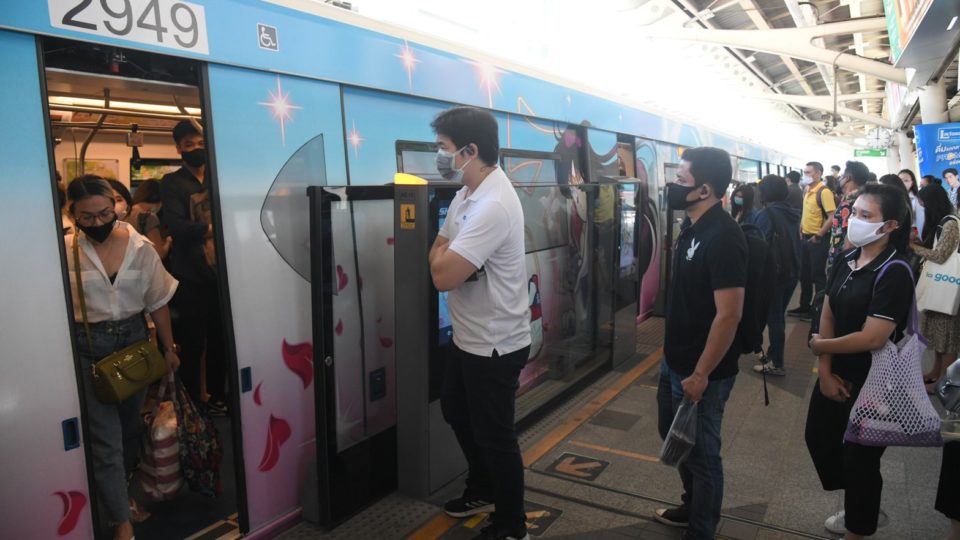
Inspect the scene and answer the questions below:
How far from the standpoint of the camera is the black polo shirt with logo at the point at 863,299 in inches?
90.2

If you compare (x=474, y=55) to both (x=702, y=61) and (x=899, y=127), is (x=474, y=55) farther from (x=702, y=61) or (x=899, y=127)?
(x=899, y=127)

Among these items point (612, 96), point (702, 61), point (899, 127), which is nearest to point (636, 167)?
point (612, 96)

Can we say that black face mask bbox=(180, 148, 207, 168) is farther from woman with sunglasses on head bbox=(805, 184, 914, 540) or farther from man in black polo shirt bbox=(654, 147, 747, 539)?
woman with sunglasses on head bbox=(805, 184, 914, 540)

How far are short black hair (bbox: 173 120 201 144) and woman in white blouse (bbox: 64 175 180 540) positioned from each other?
3.79ft

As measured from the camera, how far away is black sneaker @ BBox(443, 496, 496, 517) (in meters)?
2.96

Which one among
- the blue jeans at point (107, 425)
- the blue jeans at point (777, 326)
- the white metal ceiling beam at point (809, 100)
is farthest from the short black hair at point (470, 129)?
the white metal ceiling beam at point (809, 100)

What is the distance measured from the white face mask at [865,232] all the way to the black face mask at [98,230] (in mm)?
2968

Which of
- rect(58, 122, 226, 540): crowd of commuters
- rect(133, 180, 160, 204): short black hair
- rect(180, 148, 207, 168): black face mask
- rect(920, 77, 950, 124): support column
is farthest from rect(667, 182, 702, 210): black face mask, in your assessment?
rect(920, 77, 950, 124): support column

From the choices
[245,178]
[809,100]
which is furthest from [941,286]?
[809,100]

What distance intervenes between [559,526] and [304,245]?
1.77 meters

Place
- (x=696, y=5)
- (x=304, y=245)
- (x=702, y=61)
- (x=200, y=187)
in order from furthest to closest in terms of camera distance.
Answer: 1. (x=702, y=61)
2. (x=696, y=5)
3. (x=200, y=187)
4. (x=304, y=245)

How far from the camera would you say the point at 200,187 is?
369cm

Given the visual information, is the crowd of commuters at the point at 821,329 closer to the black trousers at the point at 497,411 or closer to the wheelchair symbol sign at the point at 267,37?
the black trousers at the point at 497,411

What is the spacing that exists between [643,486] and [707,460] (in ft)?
3.10
